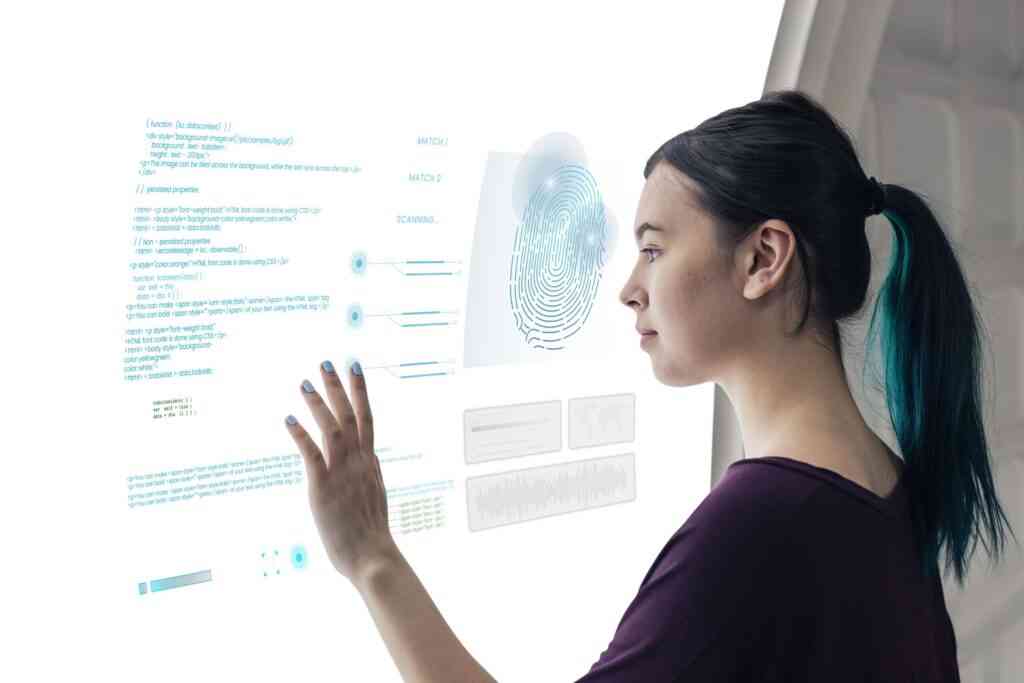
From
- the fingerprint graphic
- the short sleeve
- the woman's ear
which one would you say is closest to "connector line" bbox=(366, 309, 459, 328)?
the fingerprint graphic

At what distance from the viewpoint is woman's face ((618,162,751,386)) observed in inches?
36.7

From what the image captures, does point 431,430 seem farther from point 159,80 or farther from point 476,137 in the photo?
point 159,80

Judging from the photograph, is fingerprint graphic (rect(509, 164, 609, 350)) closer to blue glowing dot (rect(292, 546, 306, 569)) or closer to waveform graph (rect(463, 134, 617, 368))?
waveform graph (rect(463, 134, 617, 368))

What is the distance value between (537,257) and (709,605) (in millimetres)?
749

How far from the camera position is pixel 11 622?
978 mm

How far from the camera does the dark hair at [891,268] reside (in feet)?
3.02

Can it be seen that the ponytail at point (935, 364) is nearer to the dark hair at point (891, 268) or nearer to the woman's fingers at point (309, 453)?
the dark hair at point (891, 268)

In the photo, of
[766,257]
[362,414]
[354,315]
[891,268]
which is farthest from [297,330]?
[891,268]

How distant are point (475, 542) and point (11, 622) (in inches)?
23.2

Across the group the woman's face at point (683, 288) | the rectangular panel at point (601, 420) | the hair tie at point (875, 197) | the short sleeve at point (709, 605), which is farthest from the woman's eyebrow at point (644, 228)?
the rectangular panel at point (601, 420)

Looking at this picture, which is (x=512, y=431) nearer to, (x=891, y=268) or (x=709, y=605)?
(x=891, y=268)

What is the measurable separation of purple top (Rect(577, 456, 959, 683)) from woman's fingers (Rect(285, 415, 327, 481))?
275 mm

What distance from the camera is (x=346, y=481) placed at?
865 mm

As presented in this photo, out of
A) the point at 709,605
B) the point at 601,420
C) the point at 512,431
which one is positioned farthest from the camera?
the point at 601,420
